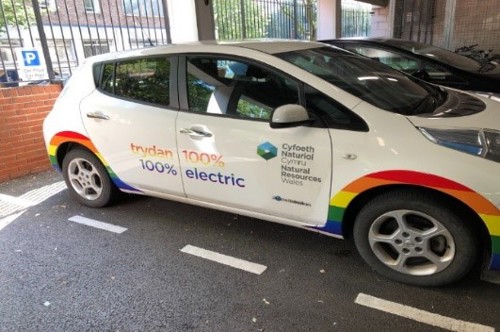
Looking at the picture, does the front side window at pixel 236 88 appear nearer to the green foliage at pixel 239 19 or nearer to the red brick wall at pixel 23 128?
the red brick wall at pixel 23 128

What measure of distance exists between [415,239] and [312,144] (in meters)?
0.86

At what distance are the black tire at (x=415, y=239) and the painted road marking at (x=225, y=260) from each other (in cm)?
74

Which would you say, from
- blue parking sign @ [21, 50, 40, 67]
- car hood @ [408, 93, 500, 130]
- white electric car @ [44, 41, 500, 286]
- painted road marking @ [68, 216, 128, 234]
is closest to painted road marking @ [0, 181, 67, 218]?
painted road marking @ [68, 216, 128, 234]

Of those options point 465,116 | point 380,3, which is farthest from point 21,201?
point 380,3

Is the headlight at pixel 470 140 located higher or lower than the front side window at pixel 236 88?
lower

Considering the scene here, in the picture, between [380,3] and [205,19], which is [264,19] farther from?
[380,3]

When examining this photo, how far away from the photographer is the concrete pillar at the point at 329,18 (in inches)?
421

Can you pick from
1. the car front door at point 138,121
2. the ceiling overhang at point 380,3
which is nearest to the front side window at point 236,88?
the car front door at point 138,121

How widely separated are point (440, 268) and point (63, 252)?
281 cm

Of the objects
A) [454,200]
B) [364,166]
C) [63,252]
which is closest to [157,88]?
[63,252]

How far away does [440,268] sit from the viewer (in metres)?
2.52

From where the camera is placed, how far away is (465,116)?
2594 millimetres

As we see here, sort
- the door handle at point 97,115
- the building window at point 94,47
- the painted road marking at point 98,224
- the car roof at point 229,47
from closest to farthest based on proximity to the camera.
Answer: the car roof at point 229,47 → the door handle at point 97,115 → the painted road marking at point 98,224 → the building window at point 94,47

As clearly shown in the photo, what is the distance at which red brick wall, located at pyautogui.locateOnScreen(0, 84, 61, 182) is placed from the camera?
5109mm
